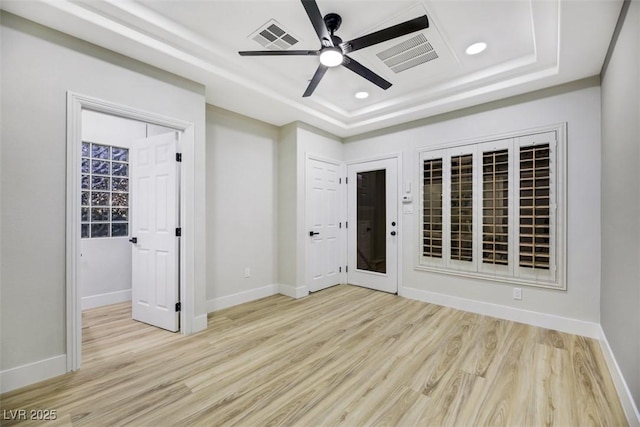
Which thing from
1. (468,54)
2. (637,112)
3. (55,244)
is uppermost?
(468,54)

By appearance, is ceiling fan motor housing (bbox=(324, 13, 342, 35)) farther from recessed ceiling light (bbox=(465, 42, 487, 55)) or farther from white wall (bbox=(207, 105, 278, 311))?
white wall (bbox=(207, 105, 278, 311))

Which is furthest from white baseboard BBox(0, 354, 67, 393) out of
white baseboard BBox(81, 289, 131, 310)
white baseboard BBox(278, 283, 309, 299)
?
white baseboard BBox(278, 283, 309, 299)

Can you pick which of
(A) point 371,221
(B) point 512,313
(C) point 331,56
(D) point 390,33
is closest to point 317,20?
(C) point 331,56

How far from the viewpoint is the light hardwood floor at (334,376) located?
173 centimetres

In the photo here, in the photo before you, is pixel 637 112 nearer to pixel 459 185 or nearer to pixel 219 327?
pixel 459 185

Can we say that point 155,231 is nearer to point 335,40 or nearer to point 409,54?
point 335,40

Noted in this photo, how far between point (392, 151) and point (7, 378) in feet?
15.4

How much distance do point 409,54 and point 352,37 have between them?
25.5 inches

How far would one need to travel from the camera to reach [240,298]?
3.85 m

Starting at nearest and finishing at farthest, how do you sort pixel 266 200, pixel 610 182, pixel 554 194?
1. pixel 610 182
2. pixel 554 194
3. pixel 266 200

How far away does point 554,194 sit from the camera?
2.95 meters

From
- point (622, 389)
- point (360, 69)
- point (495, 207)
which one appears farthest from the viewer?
point (495, 207)

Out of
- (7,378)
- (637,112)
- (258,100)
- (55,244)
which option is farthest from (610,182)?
(7,378)

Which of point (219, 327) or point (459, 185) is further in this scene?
point (459, 185)
